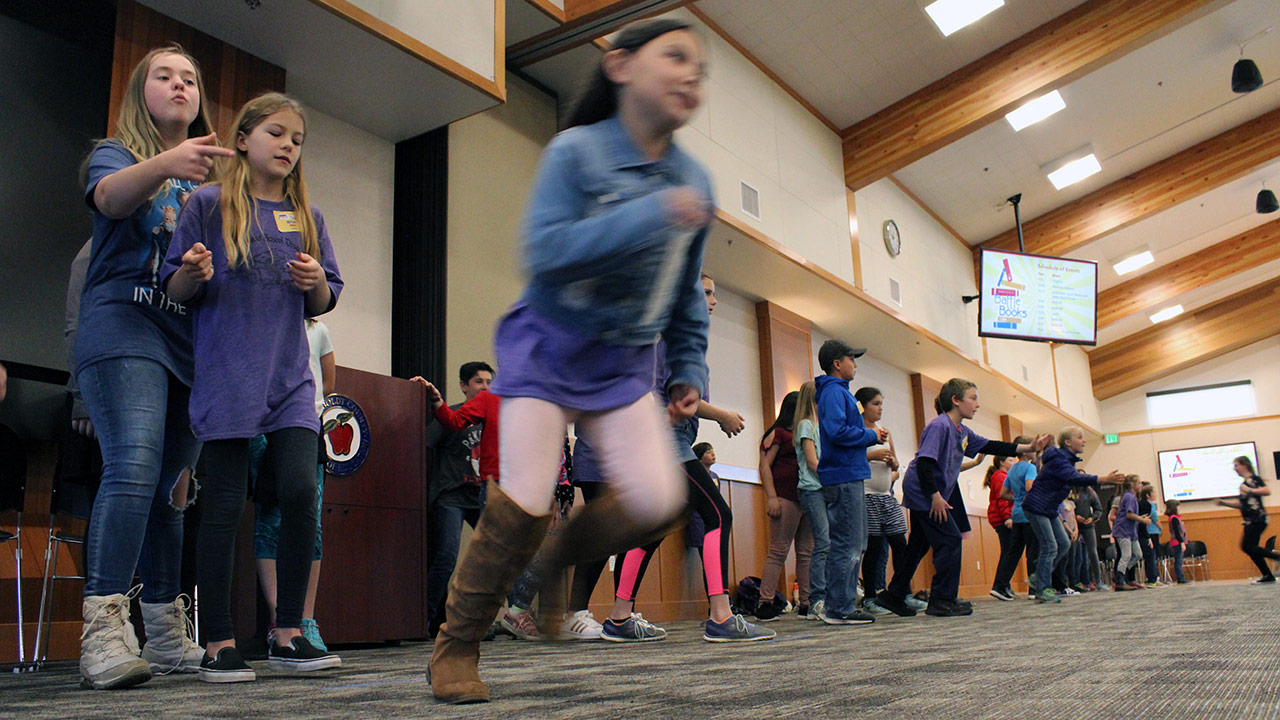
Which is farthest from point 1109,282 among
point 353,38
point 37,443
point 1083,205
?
point 37,443

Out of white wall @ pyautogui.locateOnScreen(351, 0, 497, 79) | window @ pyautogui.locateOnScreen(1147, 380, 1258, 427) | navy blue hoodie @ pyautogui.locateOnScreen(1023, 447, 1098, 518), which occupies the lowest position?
navy blue hoodie @ pyautogui.locateOnScreen(1023, 447, 1098, 518)

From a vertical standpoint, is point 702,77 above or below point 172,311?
above

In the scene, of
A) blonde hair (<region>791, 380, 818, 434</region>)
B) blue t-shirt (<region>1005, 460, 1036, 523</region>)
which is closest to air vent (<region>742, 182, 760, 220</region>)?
blonde hair (<region>791, 380, 818, 434</region>)

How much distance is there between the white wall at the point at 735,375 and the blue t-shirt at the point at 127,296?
6.33m

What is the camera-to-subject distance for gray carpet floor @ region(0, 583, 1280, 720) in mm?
1358

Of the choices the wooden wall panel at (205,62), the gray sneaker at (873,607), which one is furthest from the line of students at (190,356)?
the gray sneaker at (873,607)

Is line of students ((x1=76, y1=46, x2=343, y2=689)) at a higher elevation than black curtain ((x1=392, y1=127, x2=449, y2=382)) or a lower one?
lower

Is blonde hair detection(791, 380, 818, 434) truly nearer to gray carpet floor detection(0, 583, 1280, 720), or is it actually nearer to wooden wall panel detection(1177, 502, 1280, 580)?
gray carpet floor detection(0, 583, 1280, 720)

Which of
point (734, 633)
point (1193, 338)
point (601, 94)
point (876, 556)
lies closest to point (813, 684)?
point (601, 94)

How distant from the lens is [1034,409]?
16.0 meters

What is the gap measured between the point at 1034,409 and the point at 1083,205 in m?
4.47

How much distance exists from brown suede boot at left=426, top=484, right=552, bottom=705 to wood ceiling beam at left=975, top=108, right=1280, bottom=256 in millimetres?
→ 12737

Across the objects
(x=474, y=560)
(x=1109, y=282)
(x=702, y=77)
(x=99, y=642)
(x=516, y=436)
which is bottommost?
(x=99, y=642)

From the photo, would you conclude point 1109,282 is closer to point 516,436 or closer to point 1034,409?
point 1034,409
